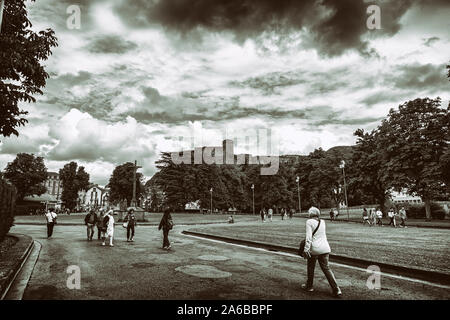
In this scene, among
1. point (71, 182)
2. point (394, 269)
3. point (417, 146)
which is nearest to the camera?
point (394, 269)

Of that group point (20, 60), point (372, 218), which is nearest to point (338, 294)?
point (20, 60)

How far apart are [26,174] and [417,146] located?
257ft

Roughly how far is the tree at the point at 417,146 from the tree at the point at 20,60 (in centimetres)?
3678

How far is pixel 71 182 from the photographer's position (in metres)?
87.9

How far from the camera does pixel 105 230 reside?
1427 centimetres

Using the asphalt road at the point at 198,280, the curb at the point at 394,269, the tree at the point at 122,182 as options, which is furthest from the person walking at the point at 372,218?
the tree at the point at 122,182

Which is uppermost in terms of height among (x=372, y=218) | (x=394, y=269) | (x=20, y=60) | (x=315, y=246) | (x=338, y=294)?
(x=20, y=60)

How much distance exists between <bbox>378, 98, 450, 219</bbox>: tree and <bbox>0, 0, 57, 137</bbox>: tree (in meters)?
36.8

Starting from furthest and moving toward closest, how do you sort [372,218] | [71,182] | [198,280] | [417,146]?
[71,182], [417,146], [372,218], [198,280]

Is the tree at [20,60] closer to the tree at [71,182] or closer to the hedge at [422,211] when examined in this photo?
the hedge at [422,211]

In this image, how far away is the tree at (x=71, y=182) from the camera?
86.8 metres

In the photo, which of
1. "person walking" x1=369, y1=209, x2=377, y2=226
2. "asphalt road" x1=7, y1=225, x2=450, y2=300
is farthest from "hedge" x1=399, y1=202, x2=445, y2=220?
"asphalt road" x1=7, y1=225, x2=450, y2=300

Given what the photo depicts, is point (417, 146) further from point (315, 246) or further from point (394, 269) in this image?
point (315, 246)
